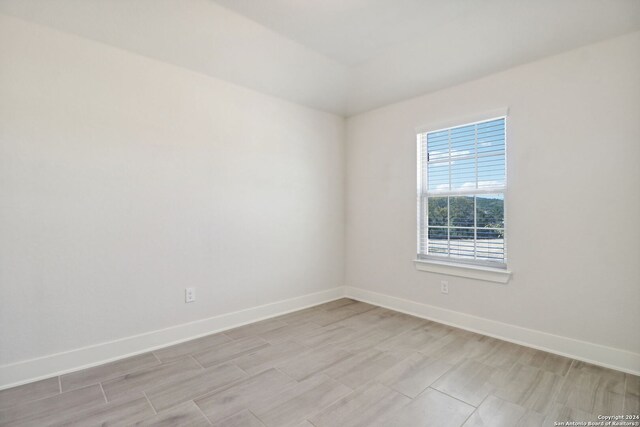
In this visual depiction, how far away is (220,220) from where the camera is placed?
3.12 meters

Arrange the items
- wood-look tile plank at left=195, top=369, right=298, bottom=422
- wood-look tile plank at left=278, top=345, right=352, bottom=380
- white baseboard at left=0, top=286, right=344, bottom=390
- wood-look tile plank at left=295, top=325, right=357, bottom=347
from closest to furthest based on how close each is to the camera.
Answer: wood-look tile plank at left=195, top=369, right=298, bottom=422 < white baseboard at left=0, top=286, right=344, bottom=390 < wood-look tile plank at left=278, top=345, right=352, bottom=380 < wood-look tile plank at left=295, top=325, right=357, bottom=347

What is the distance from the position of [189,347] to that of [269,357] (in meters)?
0.73

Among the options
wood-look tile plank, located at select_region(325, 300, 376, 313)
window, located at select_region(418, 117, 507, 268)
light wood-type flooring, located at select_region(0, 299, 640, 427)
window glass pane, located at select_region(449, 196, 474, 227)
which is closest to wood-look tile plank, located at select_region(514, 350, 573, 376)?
light wood-type flooring, located at select_region(0, 299, 640, 427)

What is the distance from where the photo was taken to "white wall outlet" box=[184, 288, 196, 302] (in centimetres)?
289

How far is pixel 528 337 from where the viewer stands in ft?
8.95

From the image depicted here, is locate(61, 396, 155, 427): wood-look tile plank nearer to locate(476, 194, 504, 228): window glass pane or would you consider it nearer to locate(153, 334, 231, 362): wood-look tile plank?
locate(153, 334, 231, 362): wood-look tile plank

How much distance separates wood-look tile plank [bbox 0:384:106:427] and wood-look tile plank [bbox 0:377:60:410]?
0.18 ft

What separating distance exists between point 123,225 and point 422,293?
9.69 ft

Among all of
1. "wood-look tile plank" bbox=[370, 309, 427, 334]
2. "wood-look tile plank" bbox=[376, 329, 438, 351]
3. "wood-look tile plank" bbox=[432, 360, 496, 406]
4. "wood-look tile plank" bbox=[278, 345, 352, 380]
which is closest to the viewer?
"wood-look tile plank" bbox=[432, 360, 496, 406]

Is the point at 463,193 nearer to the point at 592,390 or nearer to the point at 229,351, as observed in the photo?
the point at 592,390

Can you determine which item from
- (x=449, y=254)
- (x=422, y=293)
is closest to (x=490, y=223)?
(x=449, y=254)

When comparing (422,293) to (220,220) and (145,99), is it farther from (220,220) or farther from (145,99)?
(145,99)

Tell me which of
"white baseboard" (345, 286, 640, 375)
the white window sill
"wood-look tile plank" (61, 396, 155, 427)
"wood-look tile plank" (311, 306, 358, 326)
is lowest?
"wood-look tile plank" (311, 306, 358, 326)

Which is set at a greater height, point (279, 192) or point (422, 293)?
point (279, 192)
